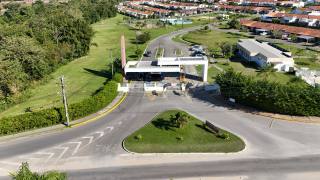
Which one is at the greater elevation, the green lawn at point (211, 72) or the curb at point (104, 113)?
the green lawn at point (211, 72)

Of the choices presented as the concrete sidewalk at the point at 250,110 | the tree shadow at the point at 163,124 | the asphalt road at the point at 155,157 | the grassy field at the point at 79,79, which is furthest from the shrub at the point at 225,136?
the grassy field at the point at 79,79

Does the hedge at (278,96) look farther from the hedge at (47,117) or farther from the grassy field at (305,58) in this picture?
the grassy field at (305,58)

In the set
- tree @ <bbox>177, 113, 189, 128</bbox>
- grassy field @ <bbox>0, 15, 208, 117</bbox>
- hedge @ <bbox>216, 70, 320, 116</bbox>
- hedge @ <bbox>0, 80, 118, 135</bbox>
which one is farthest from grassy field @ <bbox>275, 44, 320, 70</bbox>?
hedge @ <bbox>0, 80, 118, 135</bbox>

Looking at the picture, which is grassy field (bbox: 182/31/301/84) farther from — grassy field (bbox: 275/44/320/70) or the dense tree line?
the dense tree line

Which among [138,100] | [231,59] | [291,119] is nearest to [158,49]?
[231,59]

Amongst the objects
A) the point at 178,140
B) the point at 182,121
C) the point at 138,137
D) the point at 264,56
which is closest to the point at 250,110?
the point at 182,121

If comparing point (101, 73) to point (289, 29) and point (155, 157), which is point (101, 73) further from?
point (289, 29)

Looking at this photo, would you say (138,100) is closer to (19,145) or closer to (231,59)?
(19,145)
